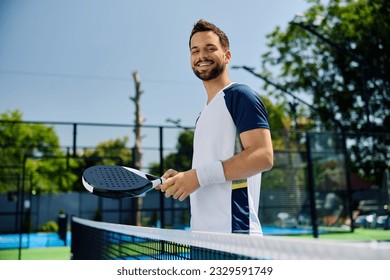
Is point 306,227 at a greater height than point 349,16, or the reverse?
point 349,16

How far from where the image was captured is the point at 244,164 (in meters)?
1.33

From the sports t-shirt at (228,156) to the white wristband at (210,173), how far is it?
0.08 metres

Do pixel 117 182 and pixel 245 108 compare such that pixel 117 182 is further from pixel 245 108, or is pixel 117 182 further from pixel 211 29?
pixel 211 29

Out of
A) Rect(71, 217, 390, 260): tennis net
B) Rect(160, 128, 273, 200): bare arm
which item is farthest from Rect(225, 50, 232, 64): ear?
Rect(71, 217, 390, 260): tennis net

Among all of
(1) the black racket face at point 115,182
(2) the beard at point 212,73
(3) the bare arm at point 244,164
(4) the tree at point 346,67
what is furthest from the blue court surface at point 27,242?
(4) the tree at point 346,67

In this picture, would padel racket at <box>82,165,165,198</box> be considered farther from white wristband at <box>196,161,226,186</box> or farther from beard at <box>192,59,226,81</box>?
beard at <box>192,59,226,81</box>

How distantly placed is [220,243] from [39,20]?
28.4 feet

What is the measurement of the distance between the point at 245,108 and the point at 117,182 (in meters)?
0.47

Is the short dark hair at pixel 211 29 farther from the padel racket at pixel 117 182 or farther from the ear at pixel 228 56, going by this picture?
the padel racket at pixel 117 182

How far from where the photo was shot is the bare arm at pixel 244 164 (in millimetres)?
1324

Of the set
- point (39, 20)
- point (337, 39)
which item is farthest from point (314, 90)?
point (39, 20)
